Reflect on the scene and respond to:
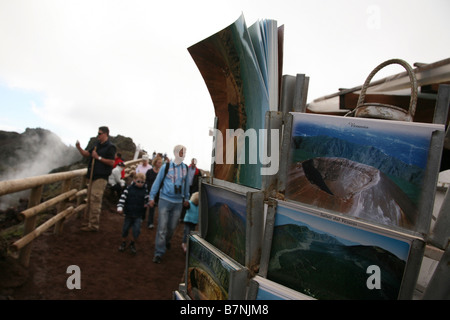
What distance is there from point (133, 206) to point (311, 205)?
5.03 meters

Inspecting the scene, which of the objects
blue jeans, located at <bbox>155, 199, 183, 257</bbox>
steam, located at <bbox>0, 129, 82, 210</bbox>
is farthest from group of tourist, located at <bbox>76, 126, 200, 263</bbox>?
steam, located at <bbox>0, 129, 82, 210</bbox>

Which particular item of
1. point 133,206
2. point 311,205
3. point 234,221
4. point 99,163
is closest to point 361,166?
point 311,205

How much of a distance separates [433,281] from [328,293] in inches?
13.3

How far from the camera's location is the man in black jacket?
5.69 meters

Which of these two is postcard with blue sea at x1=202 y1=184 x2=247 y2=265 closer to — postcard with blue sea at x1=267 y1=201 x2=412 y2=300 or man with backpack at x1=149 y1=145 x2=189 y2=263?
postcard with blue sea at x1=267 y1=201 x2=412 y2=300

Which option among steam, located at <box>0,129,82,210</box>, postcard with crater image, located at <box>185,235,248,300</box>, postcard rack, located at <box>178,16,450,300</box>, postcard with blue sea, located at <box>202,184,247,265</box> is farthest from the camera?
steam, located at <box>0,129,82,210</box>

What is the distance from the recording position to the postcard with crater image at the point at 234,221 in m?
1.20

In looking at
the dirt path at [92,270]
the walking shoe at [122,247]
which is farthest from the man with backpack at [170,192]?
the walking shoe at [122,247]

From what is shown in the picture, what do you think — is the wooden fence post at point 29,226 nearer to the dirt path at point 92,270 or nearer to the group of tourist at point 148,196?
the dirt path at point 92,270

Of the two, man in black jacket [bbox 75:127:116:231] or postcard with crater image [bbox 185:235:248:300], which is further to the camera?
man in black jacket [bbox 75:127:116:231]

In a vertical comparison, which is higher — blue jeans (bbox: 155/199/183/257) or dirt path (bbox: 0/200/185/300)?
blue jeans (bbox: 155/199/183/257)

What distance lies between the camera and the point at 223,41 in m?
1.27

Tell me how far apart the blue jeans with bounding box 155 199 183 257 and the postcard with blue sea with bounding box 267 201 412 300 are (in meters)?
3.99

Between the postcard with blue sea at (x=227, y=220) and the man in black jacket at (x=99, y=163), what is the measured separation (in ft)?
15.4
